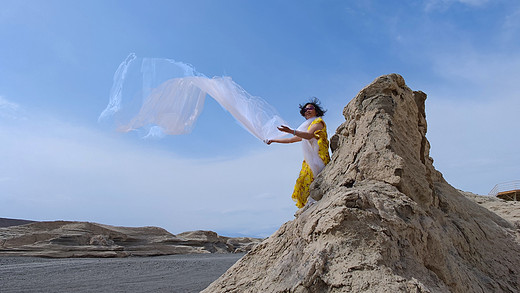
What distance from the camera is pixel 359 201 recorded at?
9.27 feet

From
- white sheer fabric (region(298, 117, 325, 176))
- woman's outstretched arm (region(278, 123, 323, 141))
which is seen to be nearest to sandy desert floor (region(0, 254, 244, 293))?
white sheer fabric (region(298, 117, 325, 176))

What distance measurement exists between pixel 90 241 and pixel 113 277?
232 inches

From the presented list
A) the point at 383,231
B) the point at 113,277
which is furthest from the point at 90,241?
the point at 383,231

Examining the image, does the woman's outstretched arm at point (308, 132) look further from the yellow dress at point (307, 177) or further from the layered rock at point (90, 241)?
the layered rock at point (90, 241)

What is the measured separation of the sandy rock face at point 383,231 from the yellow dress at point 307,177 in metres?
0.18

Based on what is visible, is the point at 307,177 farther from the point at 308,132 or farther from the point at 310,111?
the point at 310,111

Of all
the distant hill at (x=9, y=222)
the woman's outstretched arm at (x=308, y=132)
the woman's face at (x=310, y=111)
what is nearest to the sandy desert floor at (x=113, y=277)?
the woman's outstretched arm at (x=308, y=132)

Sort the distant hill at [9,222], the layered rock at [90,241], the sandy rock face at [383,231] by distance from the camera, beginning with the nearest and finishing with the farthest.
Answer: the sandy rock face at [383,231]
the layered rock at [90,241]
the distant hill at [9,222]

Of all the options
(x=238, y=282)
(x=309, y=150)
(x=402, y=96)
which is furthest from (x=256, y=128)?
(x=238, y=282)

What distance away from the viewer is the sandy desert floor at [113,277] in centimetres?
648

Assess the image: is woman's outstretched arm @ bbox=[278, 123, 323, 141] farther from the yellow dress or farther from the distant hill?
the distant hill

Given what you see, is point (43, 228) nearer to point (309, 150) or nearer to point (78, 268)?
point (78, 268)

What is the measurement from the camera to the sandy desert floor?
21.3ft

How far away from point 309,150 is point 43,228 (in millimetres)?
12337
